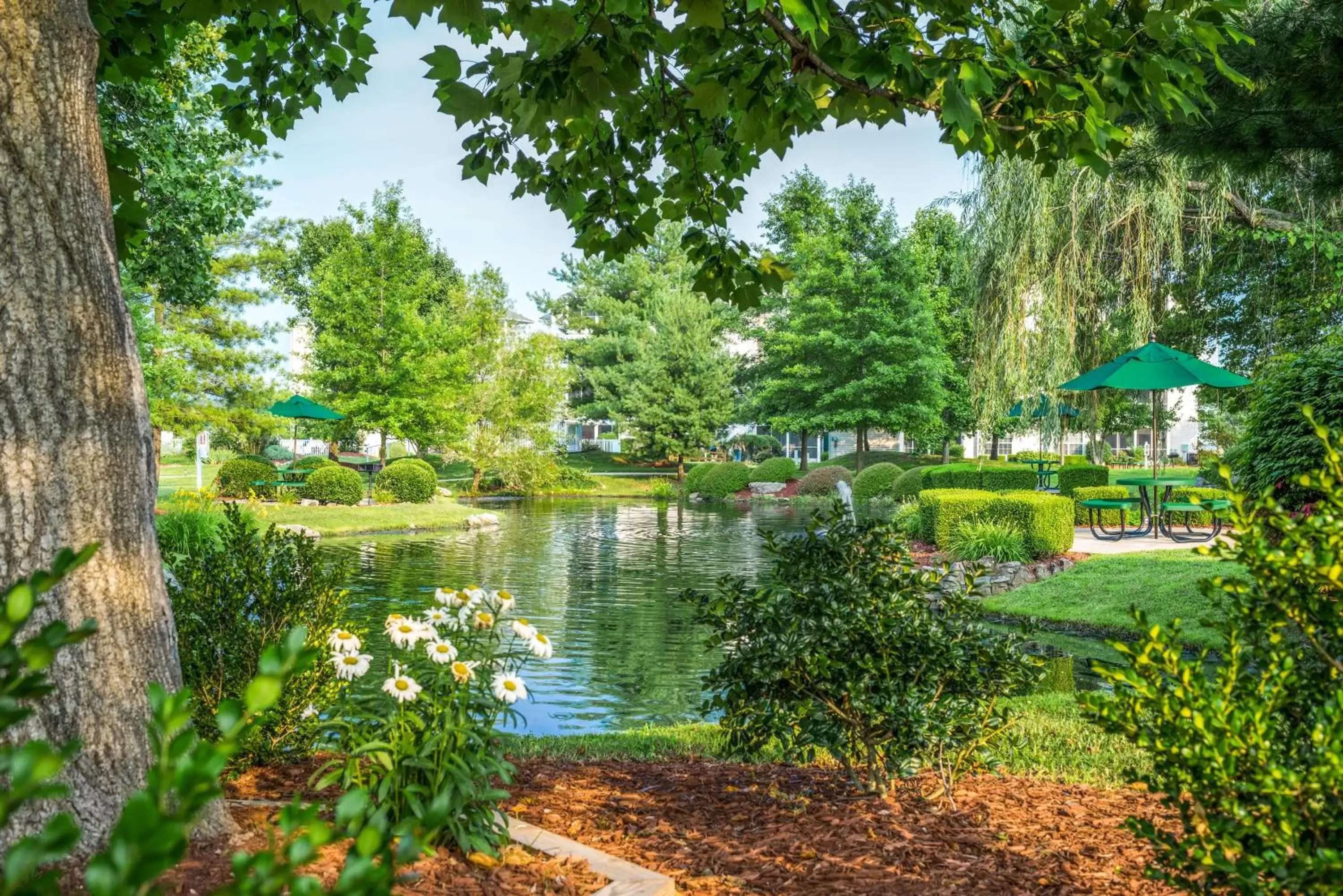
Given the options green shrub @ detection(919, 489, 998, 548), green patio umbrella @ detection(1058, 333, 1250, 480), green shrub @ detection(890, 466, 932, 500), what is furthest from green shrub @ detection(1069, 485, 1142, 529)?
green shrub @ detection(890, 466, 932, 500)

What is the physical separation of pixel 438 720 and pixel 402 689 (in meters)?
0.16

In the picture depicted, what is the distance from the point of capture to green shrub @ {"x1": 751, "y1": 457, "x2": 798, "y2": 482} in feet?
108

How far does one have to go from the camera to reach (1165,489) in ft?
54.3

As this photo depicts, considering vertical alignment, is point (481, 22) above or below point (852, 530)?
above

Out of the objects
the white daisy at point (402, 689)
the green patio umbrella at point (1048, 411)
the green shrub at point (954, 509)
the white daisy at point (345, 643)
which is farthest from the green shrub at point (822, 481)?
the white daisy at point (402, 689)

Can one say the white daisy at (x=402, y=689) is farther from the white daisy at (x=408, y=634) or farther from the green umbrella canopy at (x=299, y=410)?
the green umbrella canopy at (x=299, y=410)

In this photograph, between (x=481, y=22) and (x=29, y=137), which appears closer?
(x=29, y=137)

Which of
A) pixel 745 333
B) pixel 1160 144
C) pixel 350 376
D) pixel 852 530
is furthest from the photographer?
pixel 745 333

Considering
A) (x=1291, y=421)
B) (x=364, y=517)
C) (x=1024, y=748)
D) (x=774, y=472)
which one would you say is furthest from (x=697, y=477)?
(x=1024, y=748)

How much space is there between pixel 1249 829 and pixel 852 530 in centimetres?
236

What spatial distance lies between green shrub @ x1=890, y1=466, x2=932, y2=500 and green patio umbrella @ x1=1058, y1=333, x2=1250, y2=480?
8.69 metres

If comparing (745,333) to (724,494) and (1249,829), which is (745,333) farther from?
(1249,829)

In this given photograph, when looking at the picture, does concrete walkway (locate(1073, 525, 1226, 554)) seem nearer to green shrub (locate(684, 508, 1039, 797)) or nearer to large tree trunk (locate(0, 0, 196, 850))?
green shrub (locate(684, 508, 1039, 797))

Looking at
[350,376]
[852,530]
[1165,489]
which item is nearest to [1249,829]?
[852,530]
